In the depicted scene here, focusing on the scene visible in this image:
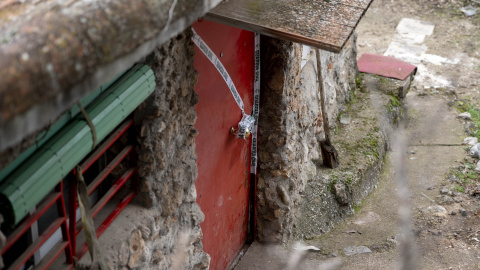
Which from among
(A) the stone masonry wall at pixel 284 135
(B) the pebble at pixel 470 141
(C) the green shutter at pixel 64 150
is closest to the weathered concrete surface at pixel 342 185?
(A) the stone masonry wall at pixel 284 135

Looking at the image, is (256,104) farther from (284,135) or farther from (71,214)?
(71,214)

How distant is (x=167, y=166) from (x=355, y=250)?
106 inches

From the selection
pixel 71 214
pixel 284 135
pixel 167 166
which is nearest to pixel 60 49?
pixel 71 214

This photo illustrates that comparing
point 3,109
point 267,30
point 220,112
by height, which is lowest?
point 220,112

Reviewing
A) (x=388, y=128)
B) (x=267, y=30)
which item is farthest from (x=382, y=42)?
(x=267, y=30)

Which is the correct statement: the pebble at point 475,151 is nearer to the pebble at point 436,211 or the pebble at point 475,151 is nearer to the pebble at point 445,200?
the pebble at point 445,200

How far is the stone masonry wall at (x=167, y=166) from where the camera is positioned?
305 cm

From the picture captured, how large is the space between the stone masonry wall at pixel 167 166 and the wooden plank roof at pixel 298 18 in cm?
31

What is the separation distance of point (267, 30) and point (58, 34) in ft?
5.92

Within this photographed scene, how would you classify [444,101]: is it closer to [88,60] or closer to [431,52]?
[431,52]

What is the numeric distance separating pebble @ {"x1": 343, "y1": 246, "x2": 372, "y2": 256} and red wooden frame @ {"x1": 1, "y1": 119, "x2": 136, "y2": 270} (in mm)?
2769

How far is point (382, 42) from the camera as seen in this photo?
10.1 metres

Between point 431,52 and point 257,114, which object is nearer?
point 257,114

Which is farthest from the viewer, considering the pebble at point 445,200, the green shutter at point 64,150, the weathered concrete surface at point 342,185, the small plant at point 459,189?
the small plant at point 459,189
